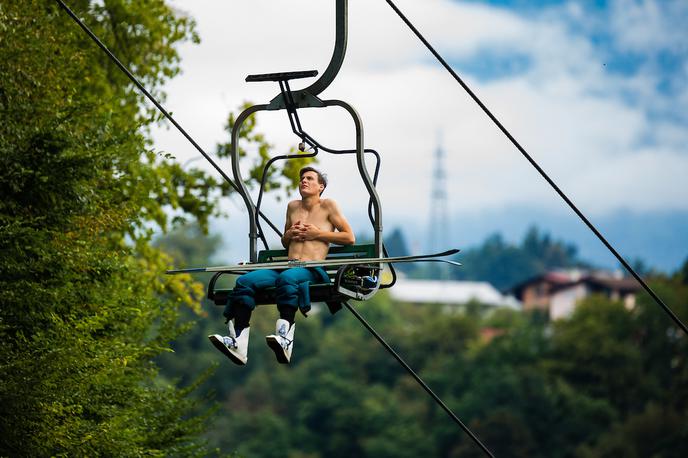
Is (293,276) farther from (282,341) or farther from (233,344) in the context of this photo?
(233,344)

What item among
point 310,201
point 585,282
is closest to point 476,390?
point 585,282

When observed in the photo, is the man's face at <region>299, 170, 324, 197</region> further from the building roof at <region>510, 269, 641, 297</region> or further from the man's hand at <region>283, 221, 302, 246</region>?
the building roof at <region>510, 269, 641, 297</region>

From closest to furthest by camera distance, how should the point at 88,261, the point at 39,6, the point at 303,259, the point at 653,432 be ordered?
the point at 303,259 < the point at 88,261 < the point at 39,6 < the point at 653,432

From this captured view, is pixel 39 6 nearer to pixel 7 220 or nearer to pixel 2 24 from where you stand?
pixel 2 24

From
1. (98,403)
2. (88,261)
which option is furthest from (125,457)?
(88,261)

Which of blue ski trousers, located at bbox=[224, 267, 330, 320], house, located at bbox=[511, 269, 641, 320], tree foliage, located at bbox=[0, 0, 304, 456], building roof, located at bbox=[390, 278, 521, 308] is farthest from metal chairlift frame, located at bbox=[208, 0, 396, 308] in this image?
building roof, located at bbox=[390, 278, 521, 308]

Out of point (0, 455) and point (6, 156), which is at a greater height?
point (6, 156)

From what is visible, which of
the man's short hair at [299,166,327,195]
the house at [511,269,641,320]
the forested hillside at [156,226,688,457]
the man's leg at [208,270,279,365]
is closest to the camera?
the man's leg at [208,270,279,365]

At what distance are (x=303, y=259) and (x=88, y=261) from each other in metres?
4.58

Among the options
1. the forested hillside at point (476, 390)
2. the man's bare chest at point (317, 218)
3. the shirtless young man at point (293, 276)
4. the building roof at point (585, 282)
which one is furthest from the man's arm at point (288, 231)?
the building roof at point (585, 282)

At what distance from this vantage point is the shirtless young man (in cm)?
1184

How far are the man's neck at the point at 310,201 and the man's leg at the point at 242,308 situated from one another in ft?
2.89

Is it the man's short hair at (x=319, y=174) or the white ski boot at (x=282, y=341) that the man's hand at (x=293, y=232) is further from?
the white ski boot at (x=282, y=341)

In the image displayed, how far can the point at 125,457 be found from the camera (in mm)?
15953
